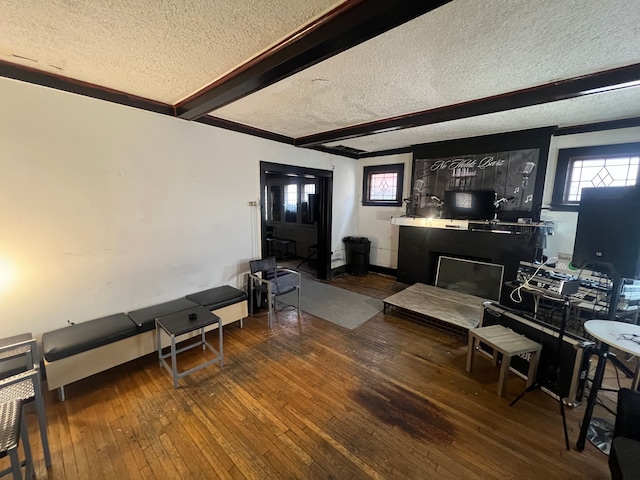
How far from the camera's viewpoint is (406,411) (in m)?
1.99

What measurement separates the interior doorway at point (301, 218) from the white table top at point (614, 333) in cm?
392

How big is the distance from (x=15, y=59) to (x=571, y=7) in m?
3.54

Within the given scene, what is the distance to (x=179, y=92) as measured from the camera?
7.97ft

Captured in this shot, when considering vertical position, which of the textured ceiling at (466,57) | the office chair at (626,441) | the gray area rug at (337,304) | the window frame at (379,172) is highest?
the textured ceiling at (466,57)

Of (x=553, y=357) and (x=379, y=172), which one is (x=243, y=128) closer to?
(x=379, y=172)

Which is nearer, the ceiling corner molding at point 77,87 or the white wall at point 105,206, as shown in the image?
the ceiling corner molding at point 77,87

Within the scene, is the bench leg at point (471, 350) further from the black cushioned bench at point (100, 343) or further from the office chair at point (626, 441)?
the black cushioned bench at point (100, 343)

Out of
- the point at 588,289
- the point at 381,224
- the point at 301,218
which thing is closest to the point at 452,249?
the point at 381,224

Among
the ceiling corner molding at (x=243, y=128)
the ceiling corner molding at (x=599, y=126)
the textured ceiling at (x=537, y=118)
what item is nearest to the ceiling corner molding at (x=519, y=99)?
the textured ceiling at (x=537, y=118)

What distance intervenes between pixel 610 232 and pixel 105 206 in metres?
4.16

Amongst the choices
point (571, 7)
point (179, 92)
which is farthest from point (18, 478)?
point (571, 7)

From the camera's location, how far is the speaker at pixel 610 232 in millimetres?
1689

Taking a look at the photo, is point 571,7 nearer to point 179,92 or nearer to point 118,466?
point 179,92

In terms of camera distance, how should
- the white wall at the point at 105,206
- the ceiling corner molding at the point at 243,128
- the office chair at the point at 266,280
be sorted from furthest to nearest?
1. the office chair at the point at 266,280
2. the ceiling corner molding at the point at 243,128
3. the white wall at the point at 105,206
